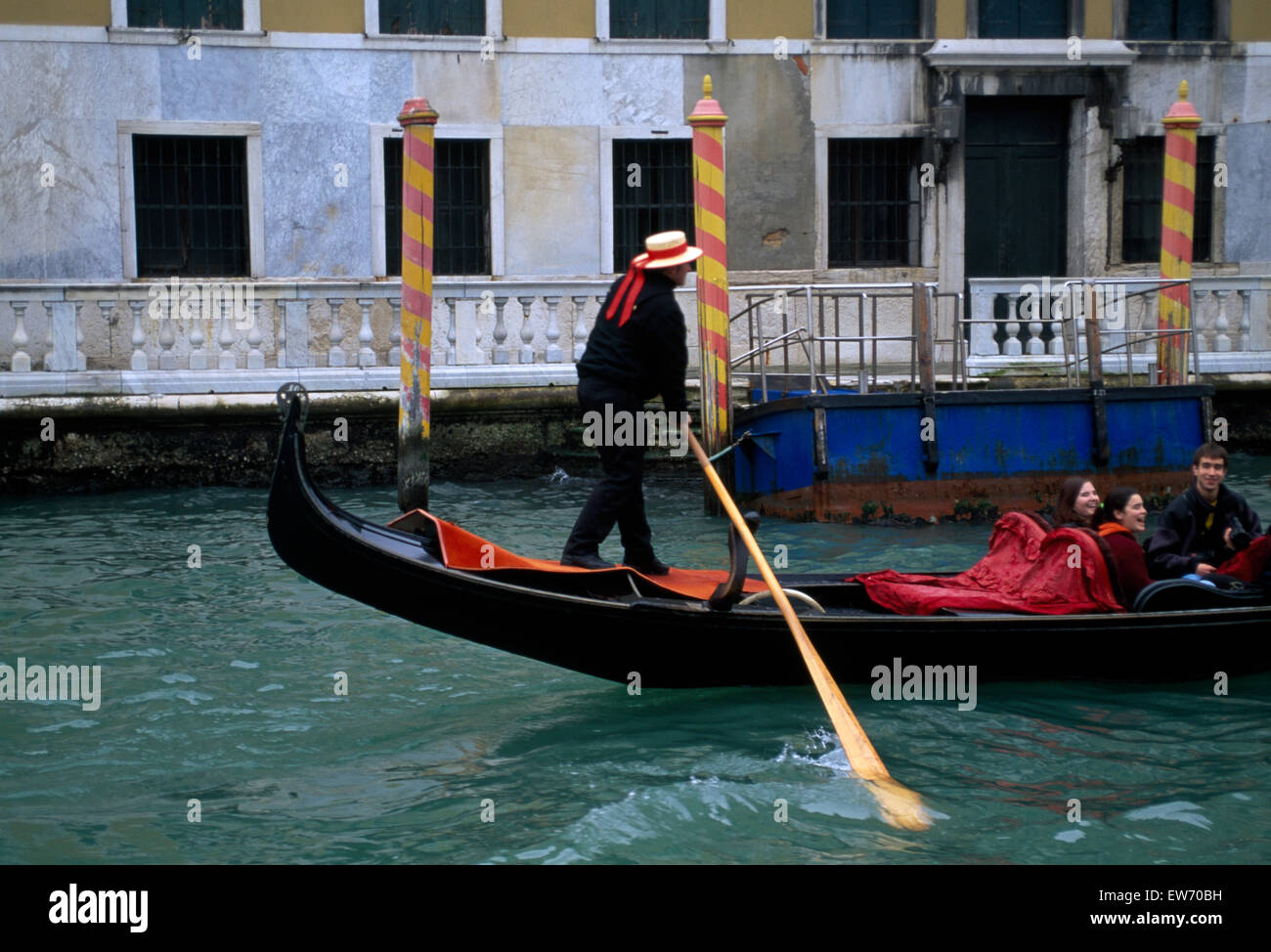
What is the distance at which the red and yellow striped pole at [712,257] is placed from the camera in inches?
340

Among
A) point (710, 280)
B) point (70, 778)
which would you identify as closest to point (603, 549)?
point (710, 280)

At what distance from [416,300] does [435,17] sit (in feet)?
16.1

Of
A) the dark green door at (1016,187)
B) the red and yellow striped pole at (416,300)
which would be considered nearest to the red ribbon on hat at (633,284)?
the red and yellow striped pole at (416,300)

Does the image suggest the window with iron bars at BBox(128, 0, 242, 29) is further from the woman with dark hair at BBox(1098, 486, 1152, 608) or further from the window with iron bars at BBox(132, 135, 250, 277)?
the woman with dark hair at BBox(1098, 486, 1152, 608)

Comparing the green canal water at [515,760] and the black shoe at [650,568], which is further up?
the black shoe at [650,568]

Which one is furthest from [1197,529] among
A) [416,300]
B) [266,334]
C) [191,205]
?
[191,205]

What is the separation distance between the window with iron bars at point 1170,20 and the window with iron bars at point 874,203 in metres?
2.27

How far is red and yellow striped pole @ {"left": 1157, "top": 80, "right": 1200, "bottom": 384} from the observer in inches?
384

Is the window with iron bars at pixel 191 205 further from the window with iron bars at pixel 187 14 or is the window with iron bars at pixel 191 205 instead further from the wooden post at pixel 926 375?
the wooden post at pixel 926 375

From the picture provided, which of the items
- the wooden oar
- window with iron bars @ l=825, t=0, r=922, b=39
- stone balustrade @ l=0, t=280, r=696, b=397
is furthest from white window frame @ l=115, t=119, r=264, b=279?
the wooden oar

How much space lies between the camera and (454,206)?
12.7 metres

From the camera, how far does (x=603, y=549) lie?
8.84 meters
